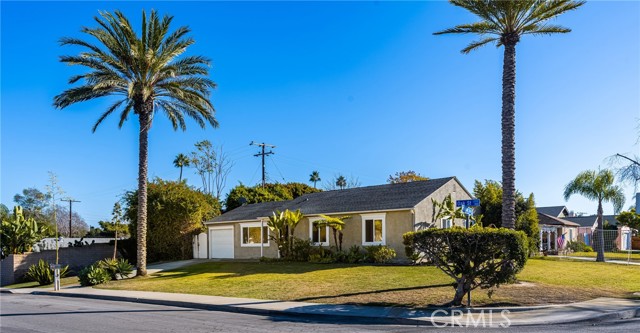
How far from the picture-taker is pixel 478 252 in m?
13.2

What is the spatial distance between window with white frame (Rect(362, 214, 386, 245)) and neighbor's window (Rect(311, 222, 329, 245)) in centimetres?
245

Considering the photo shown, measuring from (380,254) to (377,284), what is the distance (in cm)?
696

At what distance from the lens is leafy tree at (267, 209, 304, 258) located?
95.2 feet

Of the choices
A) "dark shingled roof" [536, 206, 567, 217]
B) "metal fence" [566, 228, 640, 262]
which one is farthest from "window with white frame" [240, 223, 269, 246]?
"dark shingled roof" [536, 206, 567, 217]

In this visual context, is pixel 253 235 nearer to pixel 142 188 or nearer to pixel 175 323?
pixel 142 188

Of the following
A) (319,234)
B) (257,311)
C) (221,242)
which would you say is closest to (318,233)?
(319,234)

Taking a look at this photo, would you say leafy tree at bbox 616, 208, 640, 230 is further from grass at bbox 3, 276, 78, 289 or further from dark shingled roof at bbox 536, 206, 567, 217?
grass at bbox 3, 276, 78, 289

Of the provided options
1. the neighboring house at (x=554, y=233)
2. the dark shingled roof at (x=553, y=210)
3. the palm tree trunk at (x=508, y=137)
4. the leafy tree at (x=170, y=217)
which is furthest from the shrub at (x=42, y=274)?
the dark shingled roof at (x=553, y=210)

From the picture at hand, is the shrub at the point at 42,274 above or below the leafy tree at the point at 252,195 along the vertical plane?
below

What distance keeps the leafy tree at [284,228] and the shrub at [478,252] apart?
51.4 ft

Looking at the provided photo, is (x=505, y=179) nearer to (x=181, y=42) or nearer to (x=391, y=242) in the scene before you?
(x=391, y=242)

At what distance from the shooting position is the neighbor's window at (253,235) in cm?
3238

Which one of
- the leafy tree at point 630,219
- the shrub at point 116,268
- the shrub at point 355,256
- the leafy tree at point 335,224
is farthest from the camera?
the leafy tree at point 630,219

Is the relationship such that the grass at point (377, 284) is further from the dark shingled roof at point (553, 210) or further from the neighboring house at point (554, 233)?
the dark shingled roof at point (553, 210)
